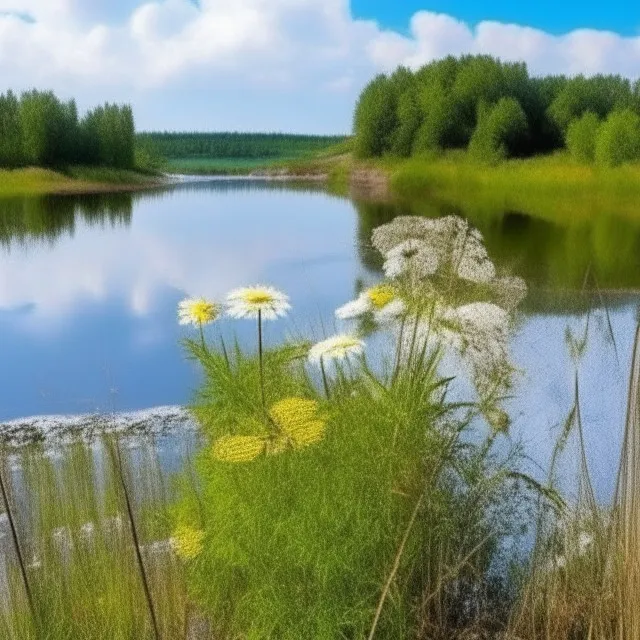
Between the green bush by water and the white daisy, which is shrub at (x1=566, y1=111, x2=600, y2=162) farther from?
the white daisy

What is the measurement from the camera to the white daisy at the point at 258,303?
6.58 feet

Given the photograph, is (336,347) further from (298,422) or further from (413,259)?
(413,259)

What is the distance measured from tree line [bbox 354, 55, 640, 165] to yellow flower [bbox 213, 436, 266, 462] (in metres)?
17.7

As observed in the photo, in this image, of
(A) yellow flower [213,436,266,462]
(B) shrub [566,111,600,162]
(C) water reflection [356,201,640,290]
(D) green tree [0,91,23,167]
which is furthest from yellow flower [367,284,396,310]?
(D) green tree [0,91,23,167]

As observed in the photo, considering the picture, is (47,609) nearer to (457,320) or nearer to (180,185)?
(457,320)

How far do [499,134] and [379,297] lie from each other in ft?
62.9

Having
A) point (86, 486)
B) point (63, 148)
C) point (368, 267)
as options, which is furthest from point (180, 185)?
point (86, 486)

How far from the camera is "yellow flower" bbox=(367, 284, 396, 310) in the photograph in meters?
2.53

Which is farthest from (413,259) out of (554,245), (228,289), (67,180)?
(67,180)

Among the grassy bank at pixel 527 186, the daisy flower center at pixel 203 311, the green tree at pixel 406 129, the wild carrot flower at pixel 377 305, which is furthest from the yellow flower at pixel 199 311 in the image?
the green tree at pixel 406 129

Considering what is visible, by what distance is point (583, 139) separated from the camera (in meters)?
19.6

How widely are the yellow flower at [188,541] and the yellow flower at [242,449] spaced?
40 centimetres

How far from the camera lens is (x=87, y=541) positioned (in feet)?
8.45

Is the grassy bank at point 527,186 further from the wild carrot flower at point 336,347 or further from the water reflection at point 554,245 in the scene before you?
the wild carrot flower at point 336,347
